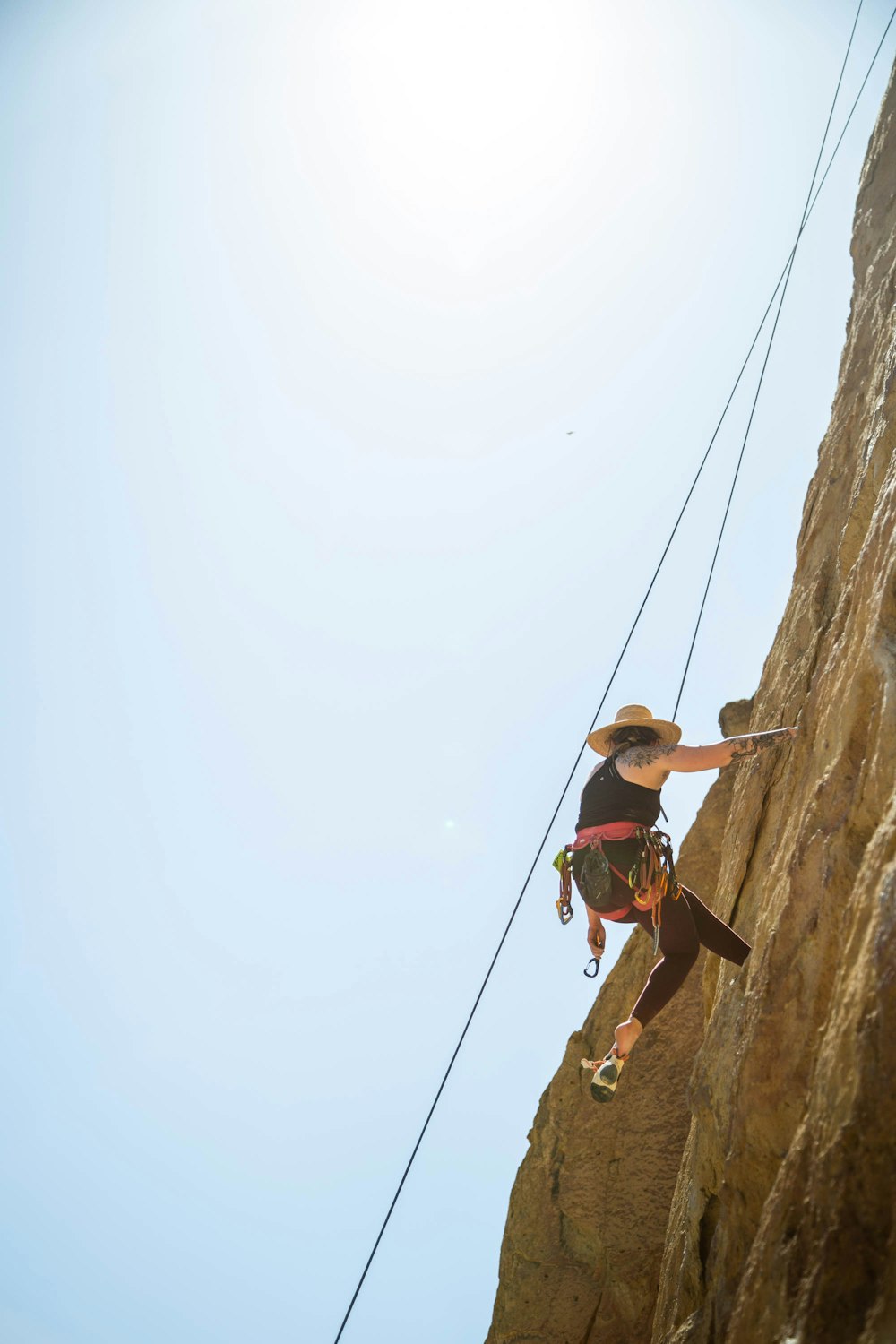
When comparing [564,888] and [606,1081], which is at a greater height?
[564,888]

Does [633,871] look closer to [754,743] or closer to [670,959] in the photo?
[670,959]

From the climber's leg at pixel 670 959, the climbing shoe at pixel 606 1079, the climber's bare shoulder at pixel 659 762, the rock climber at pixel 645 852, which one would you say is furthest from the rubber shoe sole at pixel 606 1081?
the climber's bare shoulder at pixel 659 762

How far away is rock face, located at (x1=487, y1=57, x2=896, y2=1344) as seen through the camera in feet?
6.88

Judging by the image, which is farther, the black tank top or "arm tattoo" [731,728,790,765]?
the black tank top

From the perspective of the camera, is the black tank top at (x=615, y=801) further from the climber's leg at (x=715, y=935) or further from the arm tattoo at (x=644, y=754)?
the climber's leg at (x=715, y=935)

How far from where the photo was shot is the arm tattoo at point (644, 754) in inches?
185

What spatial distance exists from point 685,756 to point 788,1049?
67.7 inches

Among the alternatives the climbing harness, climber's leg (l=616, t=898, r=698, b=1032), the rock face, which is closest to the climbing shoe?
climber's leg (l=616, t=898, r=698, b=1032)

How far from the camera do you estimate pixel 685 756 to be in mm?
→ 4566

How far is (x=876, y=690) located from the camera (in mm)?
3164

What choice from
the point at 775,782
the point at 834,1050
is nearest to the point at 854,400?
the point at 775,782

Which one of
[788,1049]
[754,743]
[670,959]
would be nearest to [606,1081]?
[670,959]

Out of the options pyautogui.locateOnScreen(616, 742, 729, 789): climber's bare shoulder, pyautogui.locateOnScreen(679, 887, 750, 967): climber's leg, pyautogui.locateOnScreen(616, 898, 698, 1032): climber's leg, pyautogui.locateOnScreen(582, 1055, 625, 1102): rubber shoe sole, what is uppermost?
pyautogui.locateOnScreen(616, 742, 729, 789): climber's bare shoulder

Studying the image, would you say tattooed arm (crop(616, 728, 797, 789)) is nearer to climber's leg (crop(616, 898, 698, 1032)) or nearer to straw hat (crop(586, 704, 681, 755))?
straw hat (crop(586, 704, 681, 755))
